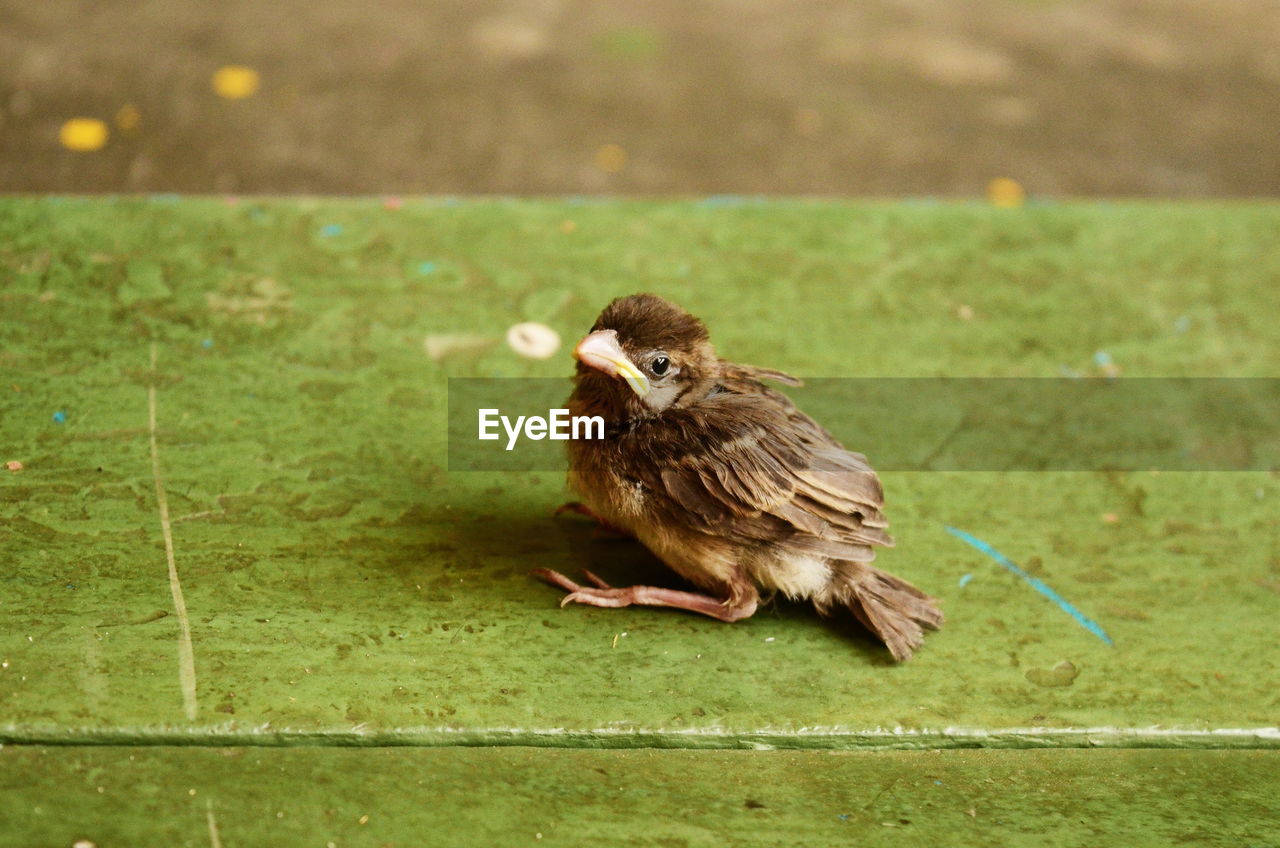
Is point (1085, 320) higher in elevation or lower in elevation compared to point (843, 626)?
higher

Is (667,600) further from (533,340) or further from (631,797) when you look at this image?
(533,340)

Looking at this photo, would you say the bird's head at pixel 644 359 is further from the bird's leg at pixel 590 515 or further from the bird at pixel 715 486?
the bird's leg at pixel 590 515

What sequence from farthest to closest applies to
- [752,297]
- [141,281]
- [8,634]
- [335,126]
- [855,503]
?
[335,126] < [752,297] < [141,281] < [855,503] < [8,634]

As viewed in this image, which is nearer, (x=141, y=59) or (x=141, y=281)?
(x=141, y=281)

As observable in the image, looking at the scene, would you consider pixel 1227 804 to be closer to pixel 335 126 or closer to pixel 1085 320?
pixel 1085 320

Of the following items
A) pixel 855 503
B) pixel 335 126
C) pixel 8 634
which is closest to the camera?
pixel 8 634

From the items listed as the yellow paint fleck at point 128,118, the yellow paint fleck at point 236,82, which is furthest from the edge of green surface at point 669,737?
the yellow paint fleck at point 236,82

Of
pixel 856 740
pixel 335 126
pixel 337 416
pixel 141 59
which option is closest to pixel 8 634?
pixel 337 416
